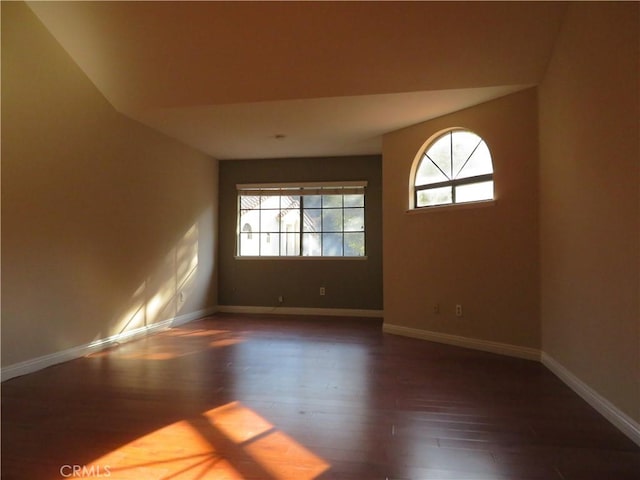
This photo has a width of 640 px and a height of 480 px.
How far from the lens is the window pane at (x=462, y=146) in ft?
12.5

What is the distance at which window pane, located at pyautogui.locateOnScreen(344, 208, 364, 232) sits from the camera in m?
5.68

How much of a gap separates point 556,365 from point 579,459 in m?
1.35

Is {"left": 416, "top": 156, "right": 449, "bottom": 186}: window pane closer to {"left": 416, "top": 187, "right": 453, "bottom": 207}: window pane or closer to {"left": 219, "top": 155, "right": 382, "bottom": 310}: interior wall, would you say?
{"left": 416, "top": 187, "right": 453, "bottom": 207}: window pane

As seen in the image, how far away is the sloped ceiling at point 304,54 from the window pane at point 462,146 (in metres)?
0.31

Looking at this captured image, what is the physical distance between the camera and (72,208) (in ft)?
10.8

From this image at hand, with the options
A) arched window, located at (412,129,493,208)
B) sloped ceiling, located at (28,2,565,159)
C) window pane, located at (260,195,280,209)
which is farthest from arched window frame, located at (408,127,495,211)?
window pane, located at (260,195,280,209)

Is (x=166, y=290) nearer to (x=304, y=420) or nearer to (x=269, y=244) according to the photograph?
(x=269, y=244)

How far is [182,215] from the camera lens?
4969 mm

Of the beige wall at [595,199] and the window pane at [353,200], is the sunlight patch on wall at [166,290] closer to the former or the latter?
the window pane at [353,200]

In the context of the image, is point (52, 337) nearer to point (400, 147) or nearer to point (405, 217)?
point (405, 217)

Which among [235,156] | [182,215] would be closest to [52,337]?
[182,215]

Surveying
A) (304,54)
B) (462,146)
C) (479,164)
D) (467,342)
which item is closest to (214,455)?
(467,342)

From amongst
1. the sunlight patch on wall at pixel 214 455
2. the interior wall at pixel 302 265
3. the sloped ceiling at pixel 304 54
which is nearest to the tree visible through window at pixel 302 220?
the interior wall at pixel 302 265

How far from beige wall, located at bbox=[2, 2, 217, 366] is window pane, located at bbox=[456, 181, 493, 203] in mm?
3548
